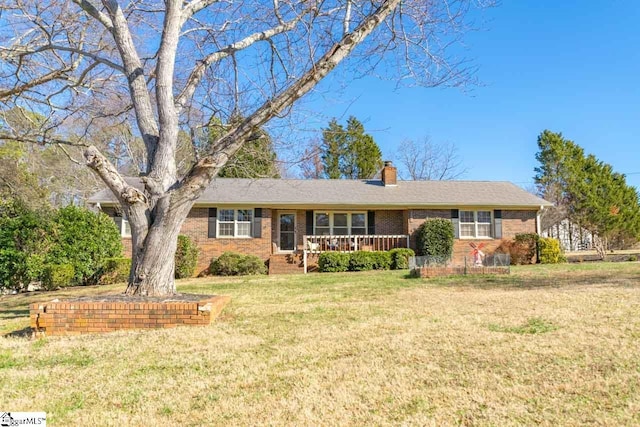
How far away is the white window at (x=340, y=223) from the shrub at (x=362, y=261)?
2.40m

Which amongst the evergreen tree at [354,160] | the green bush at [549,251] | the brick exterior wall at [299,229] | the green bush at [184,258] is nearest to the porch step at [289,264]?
the brick exterior wall at [299,229]

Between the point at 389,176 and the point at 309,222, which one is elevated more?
the point at 389,176

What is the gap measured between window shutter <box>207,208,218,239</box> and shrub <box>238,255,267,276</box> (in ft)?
6.52

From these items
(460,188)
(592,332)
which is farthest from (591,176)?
(592,332)

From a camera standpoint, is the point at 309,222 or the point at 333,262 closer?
the point at 333,262

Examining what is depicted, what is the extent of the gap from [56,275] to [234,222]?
6.74 meters

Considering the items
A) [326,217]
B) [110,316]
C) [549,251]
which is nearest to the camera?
[110,316]

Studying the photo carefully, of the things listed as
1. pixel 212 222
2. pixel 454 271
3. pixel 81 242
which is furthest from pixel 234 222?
pixel 454 271

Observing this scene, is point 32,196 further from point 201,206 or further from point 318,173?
point 318,173

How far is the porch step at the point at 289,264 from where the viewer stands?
1695 centimetres

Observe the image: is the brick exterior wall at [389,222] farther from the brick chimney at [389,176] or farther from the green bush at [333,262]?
the green bush at [333,262]

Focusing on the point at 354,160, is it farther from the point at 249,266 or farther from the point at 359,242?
the point at 249,266

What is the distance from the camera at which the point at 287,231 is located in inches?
731

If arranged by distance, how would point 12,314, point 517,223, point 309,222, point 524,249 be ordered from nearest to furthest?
point 12,314, point 524,249, point 309,222, point 517,223
